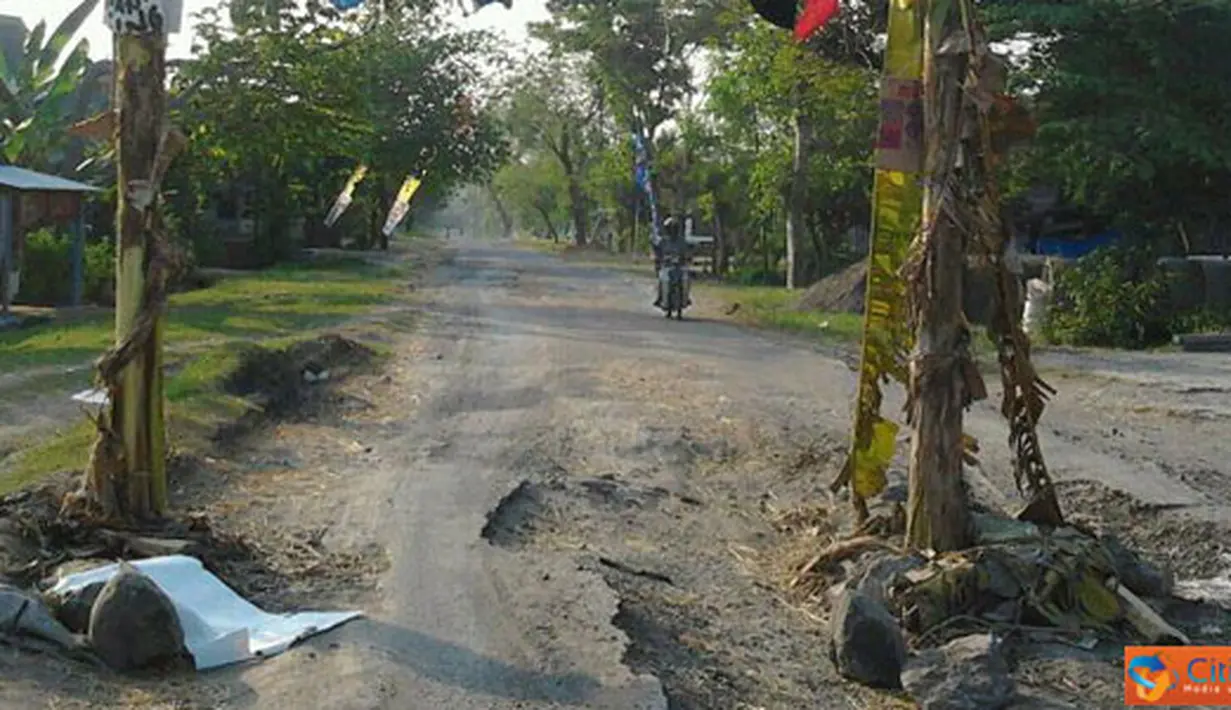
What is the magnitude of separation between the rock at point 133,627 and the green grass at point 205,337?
351cm

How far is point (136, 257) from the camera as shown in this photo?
7703 millimetres

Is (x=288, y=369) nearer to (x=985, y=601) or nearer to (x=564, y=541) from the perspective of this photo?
(x=564, y=541)

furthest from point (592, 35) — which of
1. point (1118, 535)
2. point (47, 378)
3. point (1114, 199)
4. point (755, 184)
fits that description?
point (1118, 535)

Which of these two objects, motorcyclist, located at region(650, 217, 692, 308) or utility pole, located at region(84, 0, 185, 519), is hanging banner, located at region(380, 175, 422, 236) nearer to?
motorcyclist, located at region(650, 217, 692, 308)

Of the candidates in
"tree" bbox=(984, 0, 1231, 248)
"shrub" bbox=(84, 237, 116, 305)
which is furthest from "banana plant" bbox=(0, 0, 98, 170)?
"tree" bbox=(984, 0, 1231, 248)

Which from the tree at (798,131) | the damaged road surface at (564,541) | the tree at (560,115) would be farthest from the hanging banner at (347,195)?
the tree at (560,115)

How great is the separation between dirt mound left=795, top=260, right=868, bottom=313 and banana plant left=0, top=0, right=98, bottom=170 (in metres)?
14.6

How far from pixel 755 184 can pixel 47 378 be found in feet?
82.2

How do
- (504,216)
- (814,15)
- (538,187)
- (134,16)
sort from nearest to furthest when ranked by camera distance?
(134,16) < (814,15) < (538,187) < (504,216)

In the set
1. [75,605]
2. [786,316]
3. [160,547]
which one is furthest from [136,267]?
[786,316]

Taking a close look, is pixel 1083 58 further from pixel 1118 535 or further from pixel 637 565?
Result: pixel 637 565

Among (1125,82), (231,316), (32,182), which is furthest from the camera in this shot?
(1125,82)

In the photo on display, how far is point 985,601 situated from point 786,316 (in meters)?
18.7

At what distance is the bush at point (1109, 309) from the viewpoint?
22.9m
